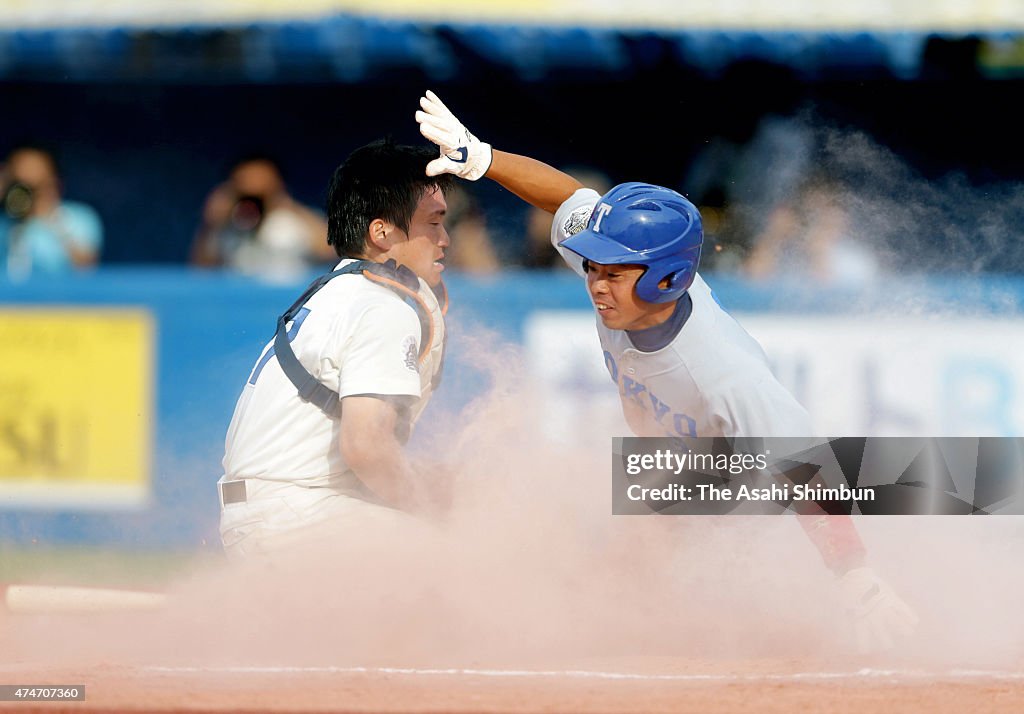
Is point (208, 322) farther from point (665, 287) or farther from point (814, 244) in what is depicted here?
point (814, 244)

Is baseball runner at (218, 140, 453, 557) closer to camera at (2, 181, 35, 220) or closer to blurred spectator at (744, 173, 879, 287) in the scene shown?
blurred spectator at (744, 173, 879, 287)

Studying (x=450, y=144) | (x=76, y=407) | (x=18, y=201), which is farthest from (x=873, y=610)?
(x=18, y=201)

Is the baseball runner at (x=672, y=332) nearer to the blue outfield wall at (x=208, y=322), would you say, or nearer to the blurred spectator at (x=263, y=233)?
the blue outfield wall at (x=208, y=322)

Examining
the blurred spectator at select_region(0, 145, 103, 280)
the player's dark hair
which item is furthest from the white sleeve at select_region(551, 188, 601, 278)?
the blurred spectator at select_region(0, 145, 103, 280)

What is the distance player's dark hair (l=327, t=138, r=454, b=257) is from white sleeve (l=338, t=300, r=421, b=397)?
46cm

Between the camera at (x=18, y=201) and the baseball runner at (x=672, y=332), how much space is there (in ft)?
15.5

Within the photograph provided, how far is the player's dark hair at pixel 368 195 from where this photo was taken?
521 centimetres

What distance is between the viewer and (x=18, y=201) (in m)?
8.91

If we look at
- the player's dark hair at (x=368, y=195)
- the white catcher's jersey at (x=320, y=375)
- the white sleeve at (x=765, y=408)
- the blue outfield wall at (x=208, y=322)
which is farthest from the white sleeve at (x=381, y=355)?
the blue outfield wall at (x=208, y=322)

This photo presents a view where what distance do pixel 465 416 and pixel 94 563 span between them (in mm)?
2453

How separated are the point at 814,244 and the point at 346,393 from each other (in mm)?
4112

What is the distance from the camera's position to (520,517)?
559 centimetres

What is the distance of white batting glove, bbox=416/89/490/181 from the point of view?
5.26 meters

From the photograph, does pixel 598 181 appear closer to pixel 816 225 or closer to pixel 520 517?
pixel 816 225
